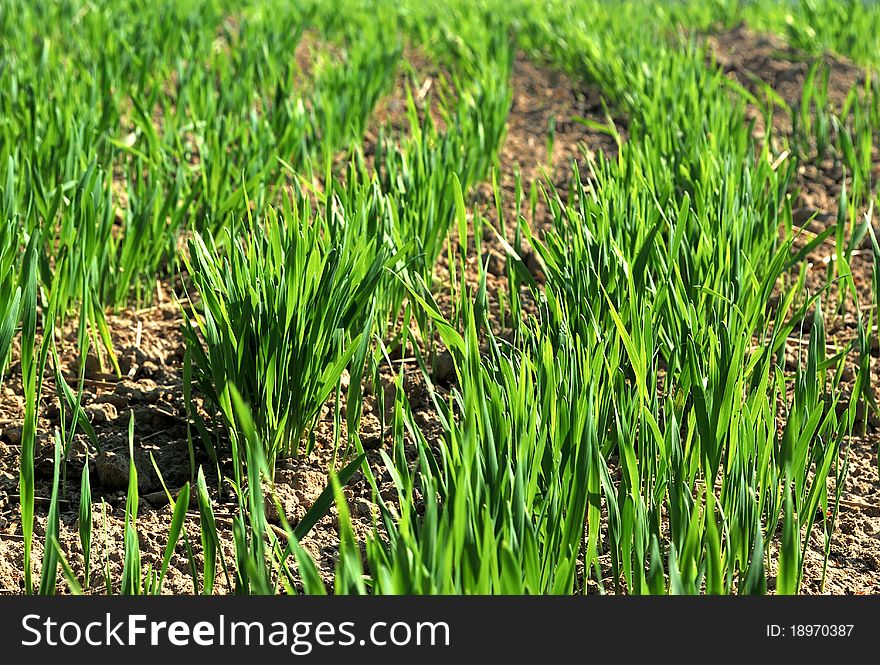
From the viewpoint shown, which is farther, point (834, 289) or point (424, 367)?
point (834, 289)

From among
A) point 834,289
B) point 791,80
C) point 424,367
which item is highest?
point 791,80

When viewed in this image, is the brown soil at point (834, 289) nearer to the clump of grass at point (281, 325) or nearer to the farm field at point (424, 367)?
the farm field at point (424, 367)

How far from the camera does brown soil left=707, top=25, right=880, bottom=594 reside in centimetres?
163

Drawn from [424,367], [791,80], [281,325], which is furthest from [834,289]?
[791,80]

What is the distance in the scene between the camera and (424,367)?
1.72 metres

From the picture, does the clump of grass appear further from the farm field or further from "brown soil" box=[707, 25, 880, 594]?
"brown soil" box=[707, 25, 880, 594]

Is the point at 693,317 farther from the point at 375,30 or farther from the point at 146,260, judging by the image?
the point at 375,30

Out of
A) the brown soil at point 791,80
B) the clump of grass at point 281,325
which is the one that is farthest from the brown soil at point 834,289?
the clump of grass at point 281,325

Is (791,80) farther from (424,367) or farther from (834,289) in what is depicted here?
(424,367)

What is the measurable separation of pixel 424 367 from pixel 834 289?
1424mm

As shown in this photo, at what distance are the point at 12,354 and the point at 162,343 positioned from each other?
0.31m

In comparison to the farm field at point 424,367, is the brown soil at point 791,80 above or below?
Result: above

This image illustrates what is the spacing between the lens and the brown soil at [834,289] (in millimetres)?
1634

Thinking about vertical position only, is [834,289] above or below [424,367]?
above
